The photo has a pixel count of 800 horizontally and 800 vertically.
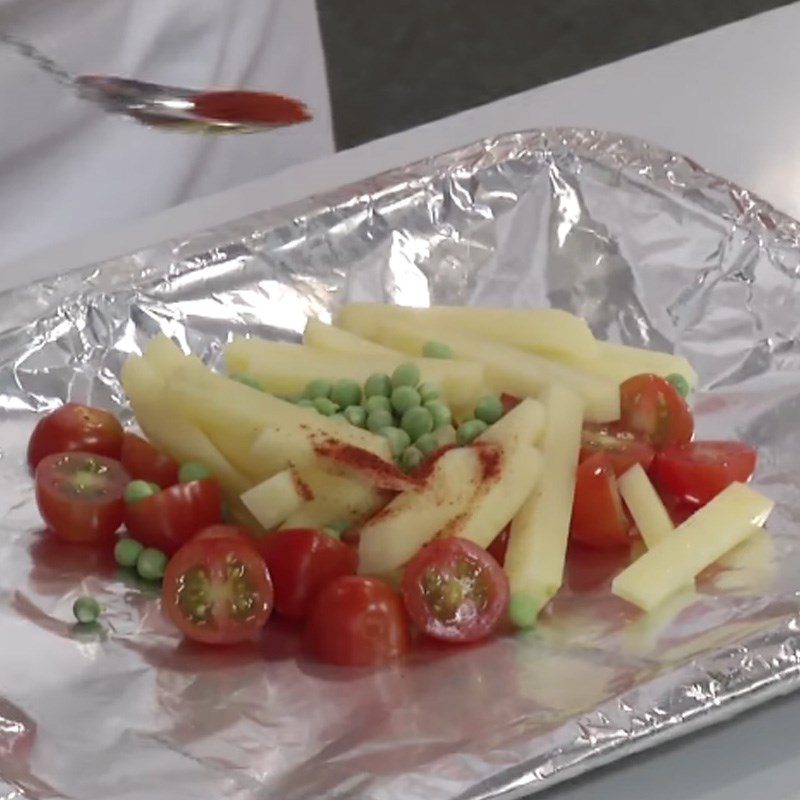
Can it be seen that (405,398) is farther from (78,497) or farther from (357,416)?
(78,497)

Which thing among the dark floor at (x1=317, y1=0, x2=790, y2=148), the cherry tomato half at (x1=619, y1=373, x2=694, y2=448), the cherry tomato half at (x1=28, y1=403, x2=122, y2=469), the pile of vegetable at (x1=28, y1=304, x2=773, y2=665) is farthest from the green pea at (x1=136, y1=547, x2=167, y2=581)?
the dark floor at (x1=317, y1=0, x2=790, y2=148)

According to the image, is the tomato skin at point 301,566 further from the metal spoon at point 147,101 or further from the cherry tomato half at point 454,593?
the metal spoon at point 147,101

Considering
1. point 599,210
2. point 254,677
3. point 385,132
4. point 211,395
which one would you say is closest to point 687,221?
point 599,210

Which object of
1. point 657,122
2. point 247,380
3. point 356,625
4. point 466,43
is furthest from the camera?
point 466,43

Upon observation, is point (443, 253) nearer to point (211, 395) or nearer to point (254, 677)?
point (211, 395)

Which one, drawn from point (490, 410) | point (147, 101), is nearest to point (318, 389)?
point (490, 410)

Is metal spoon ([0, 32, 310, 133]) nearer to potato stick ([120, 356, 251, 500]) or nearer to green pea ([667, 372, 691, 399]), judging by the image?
potato stick ([120, 356, 251, 500])
